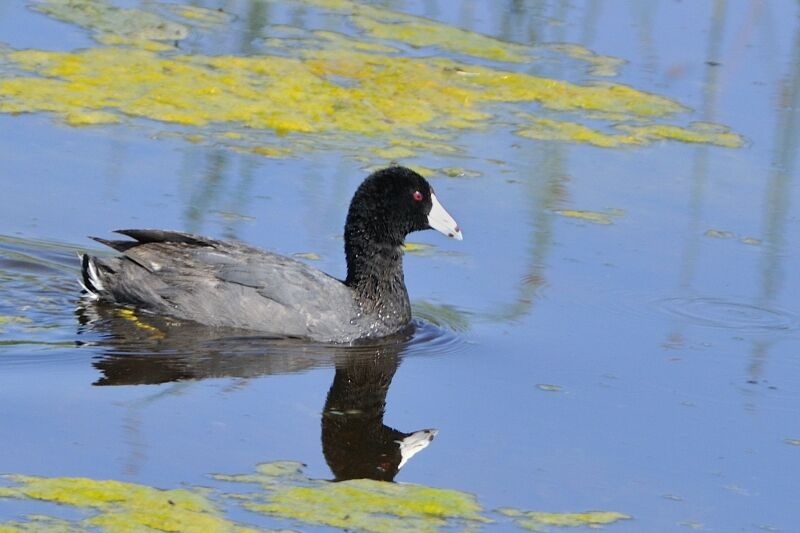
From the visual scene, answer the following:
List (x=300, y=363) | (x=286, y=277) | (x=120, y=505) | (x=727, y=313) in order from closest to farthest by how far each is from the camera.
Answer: (x=120, y=505) → (x=300, y=363) → (x=286, y=277) → (x=727, y=313)

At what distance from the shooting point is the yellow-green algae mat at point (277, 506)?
503 cm

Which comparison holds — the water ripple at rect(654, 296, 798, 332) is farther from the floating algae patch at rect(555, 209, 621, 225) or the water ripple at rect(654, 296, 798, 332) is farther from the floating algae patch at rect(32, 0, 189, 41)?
the floating algae patch at rect(32, 0, 189, 41)

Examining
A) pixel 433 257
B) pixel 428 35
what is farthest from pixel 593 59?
pixel 433 257

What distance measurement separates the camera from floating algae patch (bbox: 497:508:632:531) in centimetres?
534

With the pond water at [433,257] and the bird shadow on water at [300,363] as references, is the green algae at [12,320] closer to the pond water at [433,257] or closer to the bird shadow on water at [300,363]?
the pond water at [433,257]

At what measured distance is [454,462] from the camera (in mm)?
5840

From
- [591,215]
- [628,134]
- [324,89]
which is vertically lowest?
[591,215]

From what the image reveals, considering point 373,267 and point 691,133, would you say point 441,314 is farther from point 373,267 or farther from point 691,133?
point 691,133

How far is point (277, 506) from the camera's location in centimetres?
526

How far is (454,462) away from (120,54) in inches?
236

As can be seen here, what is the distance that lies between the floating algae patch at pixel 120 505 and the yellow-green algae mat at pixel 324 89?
462cm

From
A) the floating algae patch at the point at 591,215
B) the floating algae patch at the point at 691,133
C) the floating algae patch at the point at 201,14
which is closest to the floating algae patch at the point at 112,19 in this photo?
the floating algae patch at the point at 201,14

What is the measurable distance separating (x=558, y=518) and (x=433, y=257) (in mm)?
3298

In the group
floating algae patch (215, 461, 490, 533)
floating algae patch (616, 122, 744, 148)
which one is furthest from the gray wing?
floating algae patch (616, 122, 744, 148)
